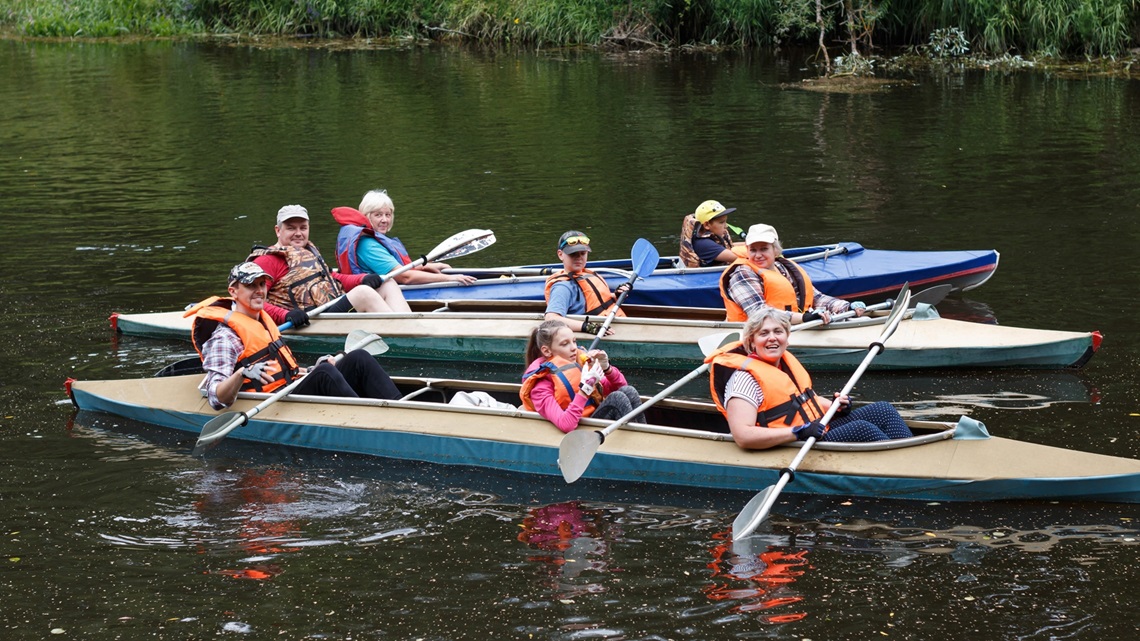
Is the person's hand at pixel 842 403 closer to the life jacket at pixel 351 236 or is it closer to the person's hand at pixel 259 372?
the person's hand at pixel 259 372

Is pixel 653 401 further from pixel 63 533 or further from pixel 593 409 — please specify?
Answer: pixel 63 533

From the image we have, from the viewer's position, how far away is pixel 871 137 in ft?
59.9

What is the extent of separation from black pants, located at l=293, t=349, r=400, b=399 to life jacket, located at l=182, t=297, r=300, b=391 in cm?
17

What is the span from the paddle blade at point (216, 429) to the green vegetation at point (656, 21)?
1672 centimetres

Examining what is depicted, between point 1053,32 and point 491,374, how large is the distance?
16457mm

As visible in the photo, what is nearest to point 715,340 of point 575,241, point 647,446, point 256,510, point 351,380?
point 647,446

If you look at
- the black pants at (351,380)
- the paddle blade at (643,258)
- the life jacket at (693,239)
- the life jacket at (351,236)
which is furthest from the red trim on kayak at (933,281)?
the black pants at (351,380)

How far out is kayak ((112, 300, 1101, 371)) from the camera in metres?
9.16

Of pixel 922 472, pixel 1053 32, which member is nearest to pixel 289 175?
pixel 922 472

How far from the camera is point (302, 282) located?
33.3 feet

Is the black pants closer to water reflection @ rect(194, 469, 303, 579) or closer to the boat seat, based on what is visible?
the boat seat

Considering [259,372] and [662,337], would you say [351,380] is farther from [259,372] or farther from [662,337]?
[662,337]

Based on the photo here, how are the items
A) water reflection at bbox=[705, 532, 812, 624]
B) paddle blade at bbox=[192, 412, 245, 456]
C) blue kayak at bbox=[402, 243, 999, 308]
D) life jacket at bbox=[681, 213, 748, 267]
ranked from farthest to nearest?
life jacket at bbox=[681, 213, 748, 267] < blue kayak at bbox=[402, 243, 999, 308] < paddle blade at bbox=[192, 412, 245, 456] < water reflection at bbox=[705, 532, 812, 624]

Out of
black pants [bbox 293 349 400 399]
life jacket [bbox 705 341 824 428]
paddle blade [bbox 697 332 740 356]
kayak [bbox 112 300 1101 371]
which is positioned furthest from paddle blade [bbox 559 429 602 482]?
kayak [bbox 112 300 1101 371]
